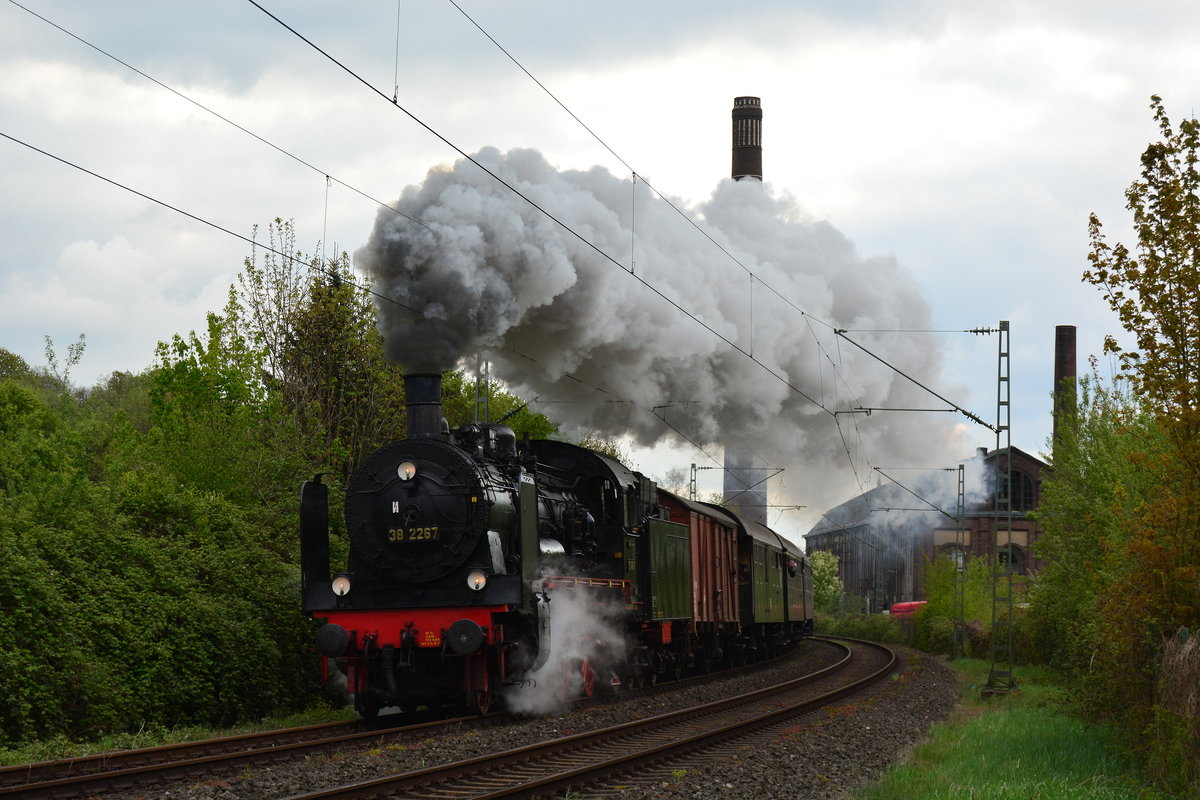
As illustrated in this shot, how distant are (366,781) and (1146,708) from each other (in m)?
6.74

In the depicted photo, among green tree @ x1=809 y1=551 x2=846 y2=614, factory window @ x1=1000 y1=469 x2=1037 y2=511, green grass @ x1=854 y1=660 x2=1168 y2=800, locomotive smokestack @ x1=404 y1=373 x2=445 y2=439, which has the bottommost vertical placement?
green tree @ x1=809 y1=551 x2=846 y2=614

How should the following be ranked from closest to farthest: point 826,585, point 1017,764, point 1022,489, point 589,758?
point 1017,764 < point 589,758 < point 1022,489 < point 826,585

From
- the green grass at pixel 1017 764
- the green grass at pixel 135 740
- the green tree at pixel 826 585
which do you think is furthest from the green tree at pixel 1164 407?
the green tree at pixel 826 585

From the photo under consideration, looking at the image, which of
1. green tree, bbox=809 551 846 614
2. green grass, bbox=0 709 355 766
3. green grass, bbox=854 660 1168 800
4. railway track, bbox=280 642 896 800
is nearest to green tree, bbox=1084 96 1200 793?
green grass, bbox=854 660 1168 800

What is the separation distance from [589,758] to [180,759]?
3.59m

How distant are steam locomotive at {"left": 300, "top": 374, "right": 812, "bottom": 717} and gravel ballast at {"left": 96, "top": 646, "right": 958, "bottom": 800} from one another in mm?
823

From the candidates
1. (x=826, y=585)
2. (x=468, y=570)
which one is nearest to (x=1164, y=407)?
(x=468, y=570)

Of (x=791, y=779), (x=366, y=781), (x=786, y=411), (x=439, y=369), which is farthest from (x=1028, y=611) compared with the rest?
(x=366, y=781)

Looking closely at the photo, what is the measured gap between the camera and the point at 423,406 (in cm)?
1483

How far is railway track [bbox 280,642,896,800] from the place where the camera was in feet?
31.0

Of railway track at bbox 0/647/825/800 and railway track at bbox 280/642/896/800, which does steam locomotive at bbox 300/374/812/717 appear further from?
railway track at bbox 280/642/896/800

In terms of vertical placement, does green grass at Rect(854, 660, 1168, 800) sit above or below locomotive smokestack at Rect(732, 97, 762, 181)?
below

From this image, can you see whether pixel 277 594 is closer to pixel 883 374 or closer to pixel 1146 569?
pixel 1146 569

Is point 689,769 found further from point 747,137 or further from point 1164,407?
point 747,137
